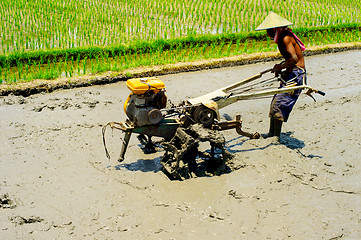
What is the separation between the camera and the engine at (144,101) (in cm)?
414

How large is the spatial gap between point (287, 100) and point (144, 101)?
5.92 ft

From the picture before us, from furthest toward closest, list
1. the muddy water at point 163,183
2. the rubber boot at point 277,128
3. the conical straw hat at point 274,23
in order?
1. the rubber boot at point 277,128
2. the conical straw hat at point 274,23
3. the muddy water at point 163,183

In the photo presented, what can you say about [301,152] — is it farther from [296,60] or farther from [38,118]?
[38,118]

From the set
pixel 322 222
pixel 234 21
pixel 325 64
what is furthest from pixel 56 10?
pixel 322 222

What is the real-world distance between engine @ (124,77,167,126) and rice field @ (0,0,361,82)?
10.9 feet

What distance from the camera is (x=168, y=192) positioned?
395 centimetres

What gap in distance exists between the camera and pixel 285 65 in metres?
4.92

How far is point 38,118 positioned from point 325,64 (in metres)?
5.82

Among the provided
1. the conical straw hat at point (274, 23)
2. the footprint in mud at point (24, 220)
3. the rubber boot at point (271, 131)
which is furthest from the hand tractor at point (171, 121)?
the footprint in mud at point (24, 220)

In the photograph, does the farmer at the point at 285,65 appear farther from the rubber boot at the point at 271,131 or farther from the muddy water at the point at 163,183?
the muddy water at the point at 163,183

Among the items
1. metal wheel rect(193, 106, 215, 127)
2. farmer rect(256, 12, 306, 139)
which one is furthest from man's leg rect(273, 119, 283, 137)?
metal wheel rect(193, 106, 215, 127)

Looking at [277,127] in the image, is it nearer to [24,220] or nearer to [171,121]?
[171,121]

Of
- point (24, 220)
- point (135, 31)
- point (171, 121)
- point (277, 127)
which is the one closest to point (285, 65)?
point (277, 127)

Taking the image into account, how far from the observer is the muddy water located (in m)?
3.49
